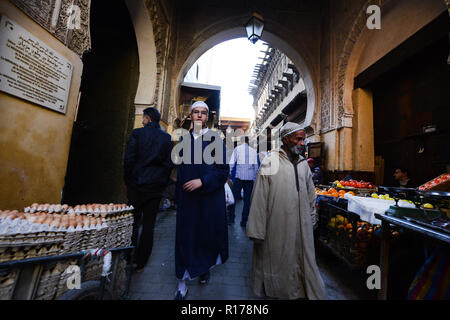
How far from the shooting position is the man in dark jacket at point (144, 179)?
2.25 m

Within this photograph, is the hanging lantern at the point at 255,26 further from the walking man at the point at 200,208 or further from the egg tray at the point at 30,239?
the egg tray at the point at 30,239

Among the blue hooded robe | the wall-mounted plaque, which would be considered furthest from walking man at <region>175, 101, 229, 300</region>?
the wall-mounted plaque

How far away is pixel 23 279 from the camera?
90 centimetres

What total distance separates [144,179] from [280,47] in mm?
7004

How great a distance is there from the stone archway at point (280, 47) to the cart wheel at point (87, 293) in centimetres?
552

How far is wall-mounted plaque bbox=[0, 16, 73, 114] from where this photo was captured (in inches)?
59.9

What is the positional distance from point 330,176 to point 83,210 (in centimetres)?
594

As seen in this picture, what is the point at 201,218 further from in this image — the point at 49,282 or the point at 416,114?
the point at 416,114

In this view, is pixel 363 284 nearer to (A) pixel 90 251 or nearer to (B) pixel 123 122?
(A) pixel 90 251

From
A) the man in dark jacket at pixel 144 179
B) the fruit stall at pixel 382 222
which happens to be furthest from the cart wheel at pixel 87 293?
the fruit stall at pixel 382 222

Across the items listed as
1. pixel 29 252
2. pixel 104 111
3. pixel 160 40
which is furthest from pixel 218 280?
pixel 160 40

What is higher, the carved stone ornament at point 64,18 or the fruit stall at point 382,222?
the carved stone ornament at point 64,18

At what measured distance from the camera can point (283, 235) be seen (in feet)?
5.91

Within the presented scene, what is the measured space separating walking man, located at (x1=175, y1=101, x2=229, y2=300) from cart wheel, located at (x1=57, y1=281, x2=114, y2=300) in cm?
71
